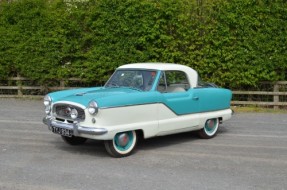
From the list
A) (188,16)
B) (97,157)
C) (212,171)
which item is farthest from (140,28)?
(212,171)

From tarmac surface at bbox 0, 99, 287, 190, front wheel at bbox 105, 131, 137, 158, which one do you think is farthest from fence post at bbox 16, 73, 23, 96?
front wheel at bbox 105, 131, 137, 158

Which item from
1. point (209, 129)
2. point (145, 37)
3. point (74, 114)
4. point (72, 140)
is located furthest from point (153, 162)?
point (145, 37)

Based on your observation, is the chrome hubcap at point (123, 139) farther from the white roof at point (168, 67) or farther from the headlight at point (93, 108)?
the white roof at point (168, 67)

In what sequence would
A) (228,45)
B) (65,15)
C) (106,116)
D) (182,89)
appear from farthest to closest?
1. (65,15)
2. (228,45)
3. (182,89)
4. (106,116)

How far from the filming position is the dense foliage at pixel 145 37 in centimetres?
1369

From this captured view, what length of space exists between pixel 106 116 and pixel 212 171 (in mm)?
1870

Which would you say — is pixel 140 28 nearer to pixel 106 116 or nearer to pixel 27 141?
pixel 27 141

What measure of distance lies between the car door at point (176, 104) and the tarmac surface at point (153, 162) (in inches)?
16.8

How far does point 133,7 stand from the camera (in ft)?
47.5

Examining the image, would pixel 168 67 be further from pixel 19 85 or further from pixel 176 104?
pixel 19 85

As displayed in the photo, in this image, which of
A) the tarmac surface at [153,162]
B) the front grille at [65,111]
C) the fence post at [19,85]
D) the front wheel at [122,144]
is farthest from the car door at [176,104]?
the fence post at [19,85]

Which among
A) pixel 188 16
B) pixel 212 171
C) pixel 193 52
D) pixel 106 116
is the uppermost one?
pixel 188 16

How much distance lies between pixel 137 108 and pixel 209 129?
2354 mm

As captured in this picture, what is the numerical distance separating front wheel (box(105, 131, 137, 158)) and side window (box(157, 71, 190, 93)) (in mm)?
1143
